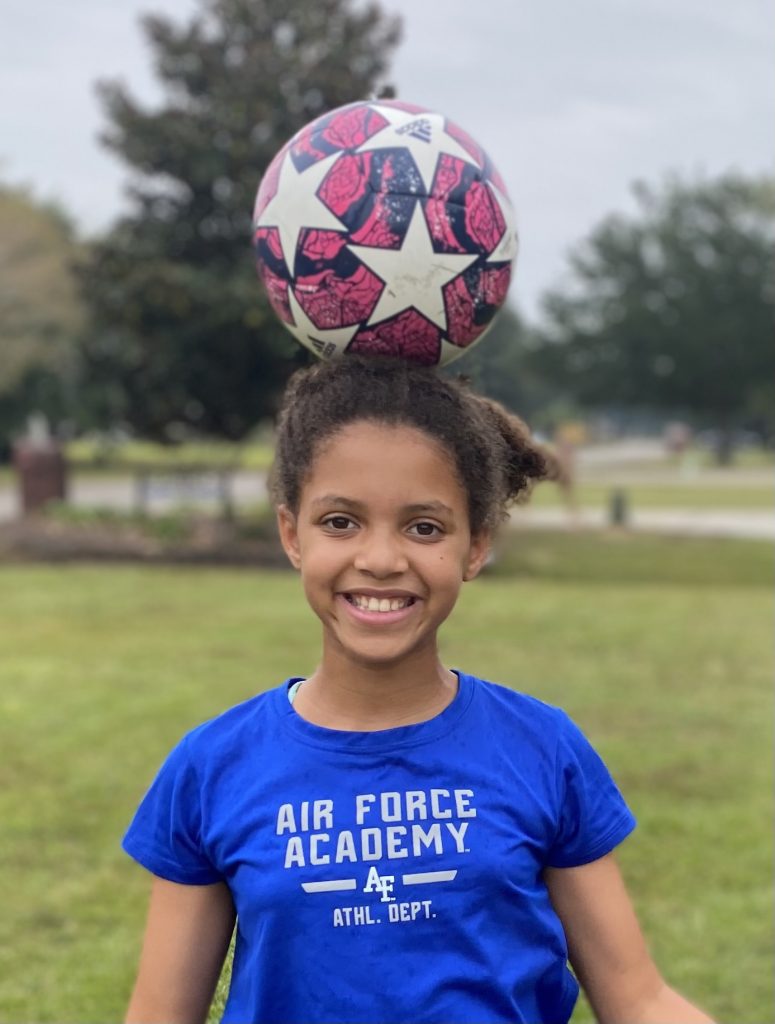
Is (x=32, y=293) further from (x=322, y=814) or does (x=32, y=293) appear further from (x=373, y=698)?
(x=322, y=814)

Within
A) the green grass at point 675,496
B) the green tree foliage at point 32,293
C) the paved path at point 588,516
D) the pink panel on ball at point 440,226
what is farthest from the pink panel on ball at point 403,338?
the green tree foliage at point 32,293

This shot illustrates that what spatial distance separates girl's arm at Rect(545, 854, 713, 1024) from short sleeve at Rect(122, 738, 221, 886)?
490 mm

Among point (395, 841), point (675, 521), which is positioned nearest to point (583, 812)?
point (395, 841)

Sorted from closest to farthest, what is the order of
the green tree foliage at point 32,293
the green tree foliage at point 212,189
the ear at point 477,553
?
1. the ear at point 477,553
2. the green tree foliage at point 212,189
3. the green tree foliage at point 32,293

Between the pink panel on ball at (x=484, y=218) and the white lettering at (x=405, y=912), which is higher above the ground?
the pink panel on ball at (x=484, y=218)

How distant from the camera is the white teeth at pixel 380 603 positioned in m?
1.60

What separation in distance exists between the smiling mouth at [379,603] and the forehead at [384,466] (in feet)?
0.45

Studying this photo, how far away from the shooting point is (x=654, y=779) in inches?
209

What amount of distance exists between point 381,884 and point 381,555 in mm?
428

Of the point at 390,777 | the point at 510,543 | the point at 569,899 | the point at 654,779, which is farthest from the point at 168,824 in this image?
the point at 510,543

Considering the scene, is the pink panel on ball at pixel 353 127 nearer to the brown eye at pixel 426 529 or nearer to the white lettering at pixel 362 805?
the brown eye at pixel 426 529

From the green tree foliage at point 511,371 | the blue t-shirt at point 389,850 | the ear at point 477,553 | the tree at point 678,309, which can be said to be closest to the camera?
the blue t-shirt at point 389,850

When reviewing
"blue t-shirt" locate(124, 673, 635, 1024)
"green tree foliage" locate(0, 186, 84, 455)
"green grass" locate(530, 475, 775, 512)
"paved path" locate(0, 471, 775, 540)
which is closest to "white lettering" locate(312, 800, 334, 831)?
"blue t-shirt" locate(124, 673, 635, 1024)

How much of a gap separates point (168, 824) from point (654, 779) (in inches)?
160
